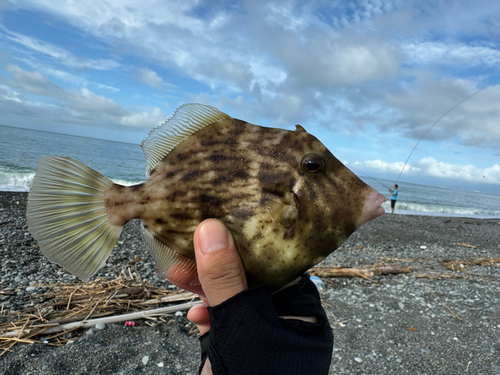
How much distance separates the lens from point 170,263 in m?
1.81

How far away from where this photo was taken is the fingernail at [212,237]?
4.91 feet

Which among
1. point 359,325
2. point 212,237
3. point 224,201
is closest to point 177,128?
point 224,201

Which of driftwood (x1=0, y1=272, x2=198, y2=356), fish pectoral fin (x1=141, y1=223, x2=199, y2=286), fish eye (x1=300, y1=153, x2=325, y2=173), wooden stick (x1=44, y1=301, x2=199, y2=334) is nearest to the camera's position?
fish eye (x1=300, y1=153, x2=325, y2=173)

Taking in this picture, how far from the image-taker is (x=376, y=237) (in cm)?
1212

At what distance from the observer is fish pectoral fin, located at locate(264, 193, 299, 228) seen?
5.02ft

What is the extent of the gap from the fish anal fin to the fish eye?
798 millimetres

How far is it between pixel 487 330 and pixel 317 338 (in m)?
4.59

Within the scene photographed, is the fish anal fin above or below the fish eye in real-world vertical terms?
below

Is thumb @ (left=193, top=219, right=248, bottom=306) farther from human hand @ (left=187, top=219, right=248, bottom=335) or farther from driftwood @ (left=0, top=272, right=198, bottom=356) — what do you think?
driftwood @ (left=0, top=272, right=198, bottom=356)

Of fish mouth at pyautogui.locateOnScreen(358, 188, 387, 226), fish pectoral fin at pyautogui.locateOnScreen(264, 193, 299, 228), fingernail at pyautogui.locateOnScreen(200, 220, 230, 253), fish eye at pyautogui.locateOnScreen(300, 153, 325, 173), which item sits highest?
fish eye at pyautogui.locateOnScreen(300, 153, 325, 173)

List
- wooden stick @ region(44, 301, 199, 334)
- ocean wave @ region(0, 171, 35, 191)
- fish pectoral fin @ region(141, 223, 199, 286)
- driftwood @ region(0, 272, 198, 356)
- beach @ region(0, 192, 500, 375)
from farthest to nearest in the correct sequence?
ocean wave @ region(0, 171, 35, 191) < wooden stick @ region(44, 301, 199, 334) < driftwood @ region(0, 272, 198, 356) < beach @ region(0, 192, 500, 375) < fish pectoral fin @ region(141, 223, 199, 286)

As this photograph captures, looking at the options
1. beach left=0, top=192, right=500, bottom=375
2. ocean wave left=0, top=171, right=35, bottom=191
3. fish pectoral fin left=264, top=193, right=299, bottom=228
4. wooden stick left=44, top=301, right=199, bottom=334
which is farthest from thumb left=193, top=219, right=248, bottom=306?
ocean wave left=0, top=171, right=35, bottom=191

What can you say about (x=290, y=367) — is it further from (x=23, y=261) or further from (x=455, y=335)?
(x=23, y=261)

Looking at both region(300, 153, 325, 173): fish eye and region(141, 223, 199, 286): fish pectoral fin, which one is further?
region(141, 223, 199, 286): fish pectoral fin
